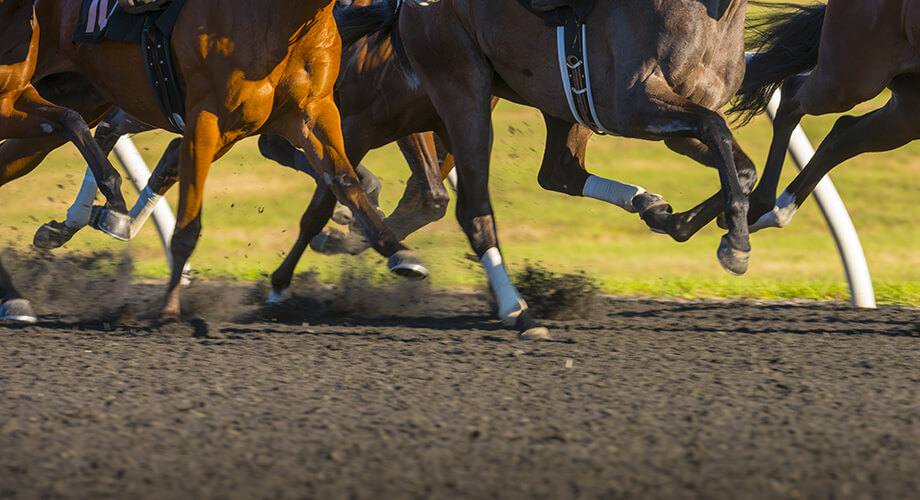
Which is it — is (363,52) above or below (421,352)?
above

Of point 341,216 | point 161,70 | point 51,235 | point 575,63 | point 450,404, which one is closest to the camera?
point 450,404

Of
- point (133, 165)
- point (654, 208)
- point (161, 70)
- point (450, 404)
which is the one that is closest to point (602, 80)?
point (654, 208)

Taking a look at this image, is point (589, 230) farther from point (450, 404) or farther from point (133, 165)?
point (450, 404)

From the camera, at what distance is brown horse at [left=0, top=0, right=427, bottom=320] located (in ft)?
15.0

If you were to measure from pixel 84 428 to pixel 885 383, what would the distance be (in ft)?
9.28

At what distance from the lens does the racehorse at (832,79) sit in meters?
4.92

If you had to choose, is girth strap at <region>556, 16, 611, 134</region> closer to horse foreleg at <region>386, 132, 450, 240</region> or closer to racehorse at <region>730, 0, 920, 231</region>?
racehorse at <region>730, 0, 920, 231</region>

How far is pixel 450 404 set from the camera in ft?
12.0

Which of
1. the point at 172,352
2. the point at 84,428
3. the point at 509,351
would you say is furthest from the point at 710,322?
the point at 84,428

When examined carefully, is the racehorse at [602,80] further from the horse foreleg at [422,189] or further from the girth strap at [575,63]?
the horse foreleg at [422,189]

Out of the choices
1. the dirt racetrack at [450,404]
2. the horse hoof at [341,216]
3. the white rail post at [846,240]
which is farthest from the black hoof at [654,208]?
the horse hoof at [341,216]

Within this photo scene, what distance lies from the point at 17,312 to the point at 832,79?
13.5ft

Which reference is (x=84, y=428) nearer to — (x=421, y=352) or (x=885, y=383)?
(x=421, y=352)

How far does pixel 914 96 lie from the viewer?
5297mm
